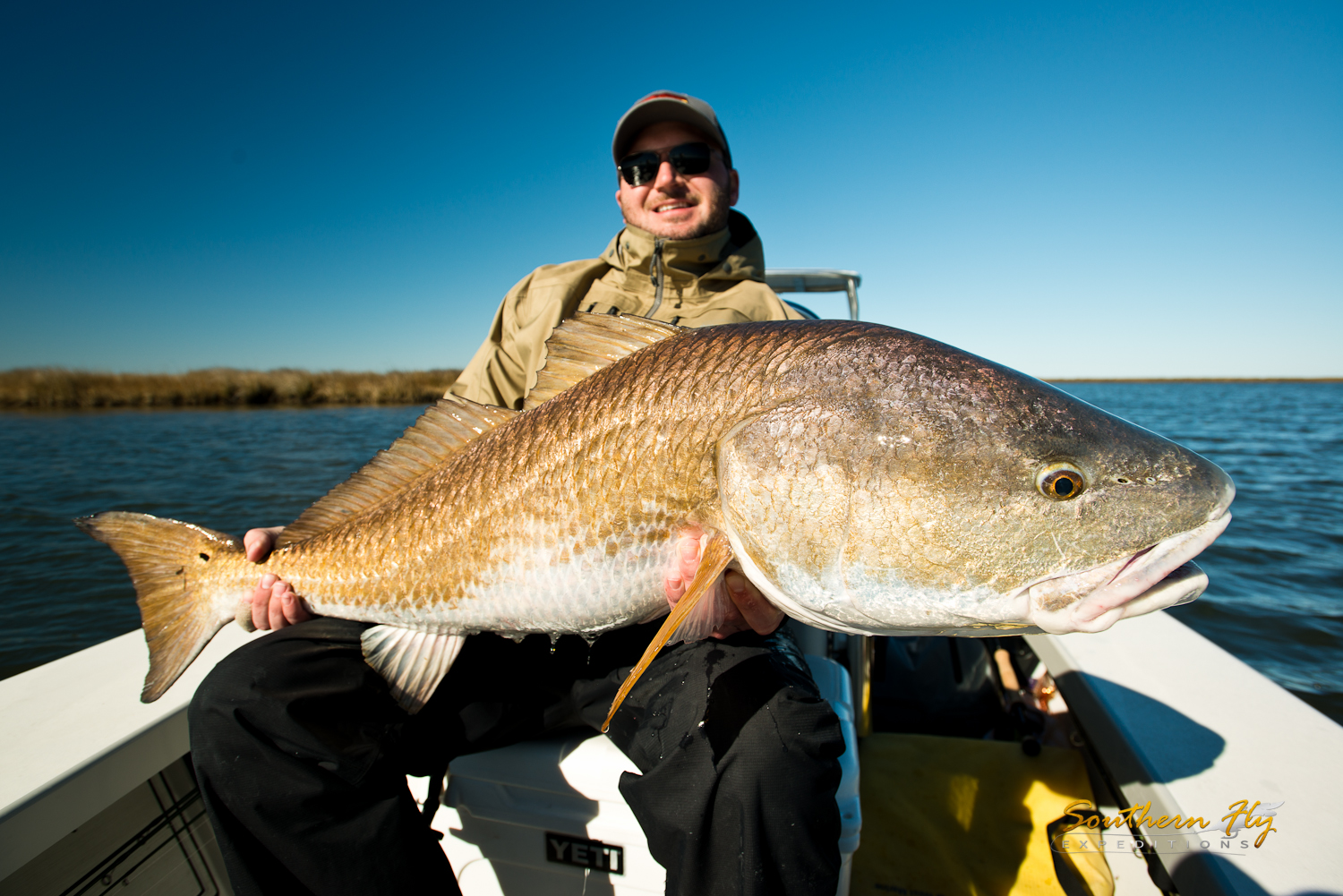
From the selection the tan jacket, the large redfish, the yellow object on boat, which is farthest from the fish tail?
the yellow object on boat

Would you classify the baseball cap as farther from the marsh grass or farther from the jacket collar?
the marsh grass

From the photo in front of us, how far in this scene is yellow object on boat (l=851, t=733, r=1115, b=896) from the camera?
94.3 inches

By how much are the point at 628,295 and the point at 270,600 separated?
2.18 metres

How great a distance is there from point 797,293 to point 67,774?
5661 mm

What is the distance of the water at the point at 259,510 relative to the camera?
544 centimetres

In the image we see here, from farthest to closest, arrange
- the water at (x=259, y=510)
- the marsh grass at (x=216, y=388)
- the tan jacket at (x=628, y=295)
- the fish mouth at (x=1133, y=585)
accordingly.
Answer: the marsh grass at (x=216, y=388), the water at (x=259, y=510), the tan jacket at (x=628, y=295), the fish mouth at (x=1133, y=585)

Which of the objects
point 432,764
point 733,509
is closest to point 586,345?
point 733,509

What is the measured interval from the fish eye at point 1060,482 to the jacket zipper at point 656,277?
2294 millimetres

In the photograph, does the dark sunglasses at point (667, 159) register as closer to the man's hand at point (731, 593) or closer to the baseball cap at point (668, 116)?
the baseball cap at point (668, 116)

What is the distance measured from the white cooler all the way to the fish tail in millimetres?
1061

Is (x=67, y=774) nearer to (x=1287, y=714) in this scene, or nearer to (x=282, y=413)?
(x=1287, y=714)

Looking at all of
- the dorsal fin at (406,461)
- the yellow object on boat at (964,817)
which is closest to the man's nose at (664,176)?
the dorsal fin at (406,461)

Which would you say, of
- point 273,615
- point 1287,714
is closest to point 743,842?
point 273,615

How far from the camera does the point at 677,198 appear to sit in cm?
329
